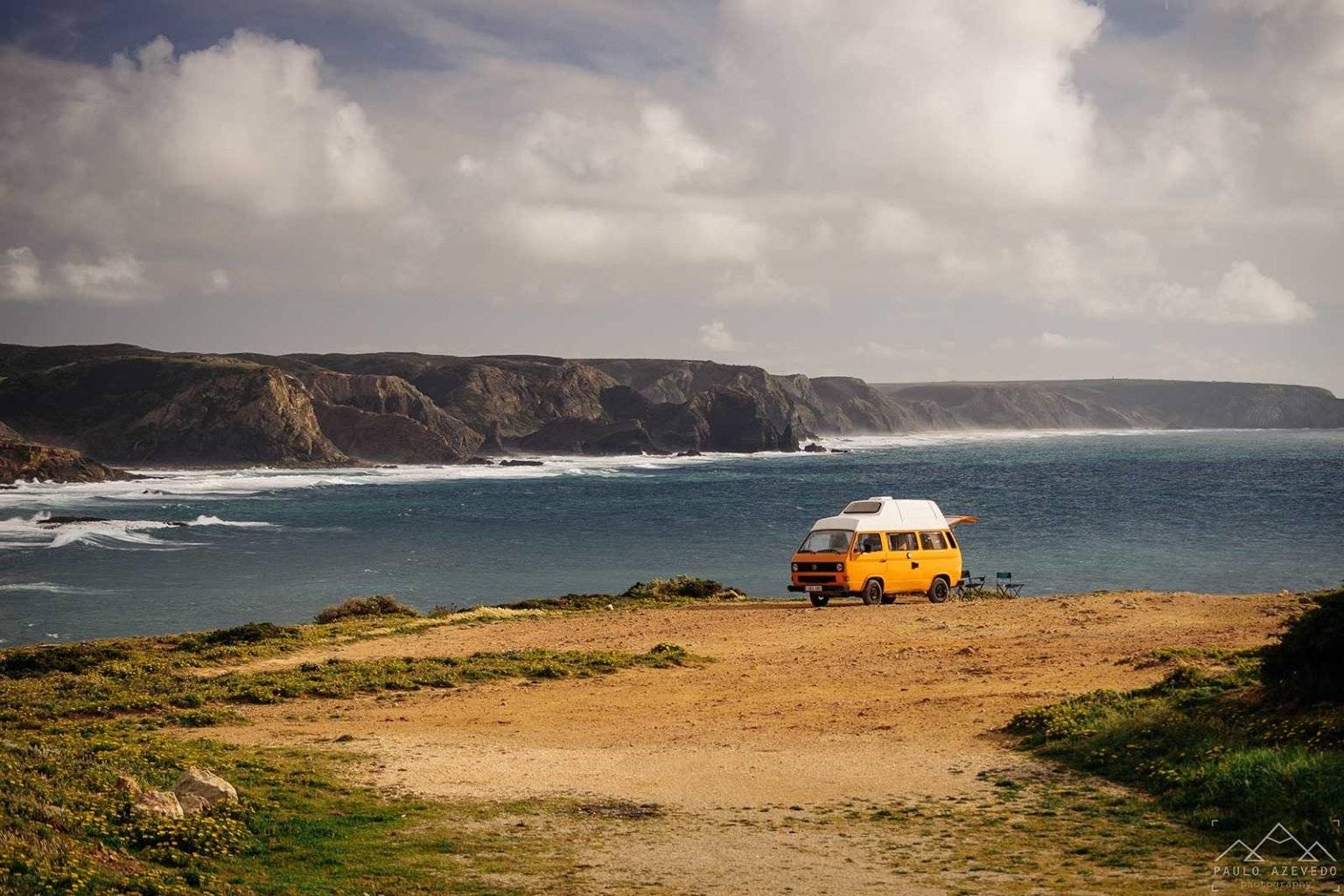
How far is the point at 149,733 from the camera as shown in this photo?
16141 mm

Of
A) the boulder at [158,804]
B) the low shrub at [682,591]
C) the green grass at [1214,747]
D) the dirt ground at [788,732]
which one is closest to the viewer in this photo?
the dirt ground at [788,732]

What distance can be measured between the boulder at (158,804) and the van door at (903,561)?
72.0 ft

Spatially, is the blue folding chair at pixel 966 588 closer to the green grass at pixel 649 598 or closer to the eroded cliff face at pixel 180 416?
the green grass at pixel 649 598

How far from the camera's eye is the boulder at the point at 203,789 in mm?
11252

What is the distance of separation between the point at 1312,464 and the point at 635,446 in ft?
333

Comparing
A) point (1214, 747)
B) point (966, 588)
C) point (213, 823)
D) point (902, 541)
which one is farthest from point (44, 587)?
point (1214, 747)

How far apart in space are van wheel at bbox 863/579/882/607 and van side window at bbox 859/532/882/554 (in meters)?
0.81

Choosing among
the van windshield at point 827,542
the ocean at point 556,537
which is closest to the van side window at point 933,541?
the van windshield at point 827,542

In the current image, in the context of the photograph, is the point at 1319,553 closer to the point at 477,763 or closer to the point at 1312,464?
the point at 477,763

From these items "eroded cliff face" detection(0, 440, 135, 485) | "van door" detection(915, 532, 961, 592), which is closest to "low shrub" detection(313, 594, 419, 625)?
"van door" detection(915, 532, 961, 592)

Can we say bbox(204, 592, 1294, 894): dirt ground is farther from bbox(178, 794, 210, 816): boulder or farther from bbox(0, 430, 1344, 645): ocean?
bbox(0, 430, 1344, 645): ocean

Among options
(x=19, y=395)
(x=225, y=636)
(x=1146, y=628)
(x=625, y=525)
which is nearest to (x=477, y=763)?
(x=225, y=636)

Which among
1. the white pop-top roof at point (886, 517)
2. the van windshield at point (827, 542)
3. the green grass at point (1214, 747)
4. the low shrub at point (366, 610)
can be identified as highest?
the white pop-top roof at point (886, 517)

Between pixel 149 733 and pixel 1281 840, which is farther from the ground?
pixel 1281 840
